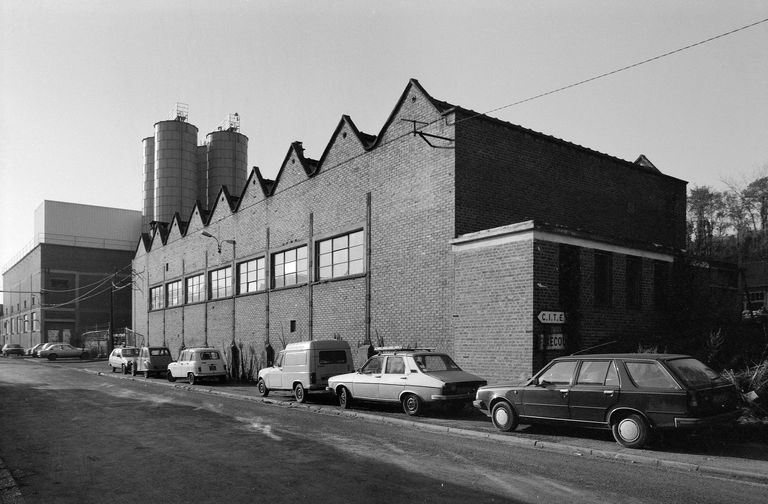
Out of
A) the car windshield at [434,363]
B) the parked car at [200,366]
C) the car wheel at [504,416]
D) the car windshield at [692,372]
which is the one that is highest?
the car windshield at [692,372]

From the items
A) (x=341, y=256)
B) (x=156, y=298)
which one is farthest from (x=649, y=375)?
(x=156, y=298)

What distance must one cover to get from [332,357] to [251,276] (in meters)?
11.9

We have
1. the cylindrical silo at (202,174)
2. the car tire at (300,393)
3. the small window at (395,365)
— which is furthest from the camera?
the cylindrical silo at (202,174)

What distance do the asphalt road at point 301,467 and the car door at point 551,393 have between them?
968mm

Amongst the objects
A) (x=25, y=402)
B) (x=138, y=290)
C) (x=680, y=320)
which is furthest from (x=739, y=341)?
(x=138, y=290)

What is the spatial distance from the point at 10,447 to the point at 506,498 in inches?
345

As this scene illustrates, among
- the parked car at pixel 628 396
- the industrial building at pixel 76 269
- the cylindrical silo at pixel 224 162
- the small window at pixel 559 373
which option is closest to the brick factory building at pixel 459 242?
the small window at pixel 559 373

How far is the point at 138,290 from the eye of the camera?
146 feet

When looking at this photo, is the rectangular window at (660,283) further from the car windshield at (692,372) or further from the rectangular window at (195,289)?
the rectangular window at (195,289)

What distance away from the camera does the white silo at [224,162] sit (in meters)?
62.5

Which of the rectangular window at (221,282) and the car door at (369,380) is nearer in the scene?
the car door at (369,380)

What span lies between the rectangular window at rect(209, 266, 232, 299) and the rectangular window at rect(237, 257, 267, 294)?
112 centimetres

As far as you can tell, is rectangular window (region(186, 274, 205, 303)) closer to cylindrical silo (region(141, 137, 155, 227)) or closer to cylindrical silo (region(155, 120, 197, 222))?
cylindrical silo (region(155, 120, 197, 222))

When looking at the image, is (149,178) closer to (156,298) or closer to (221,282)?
(156,298)
